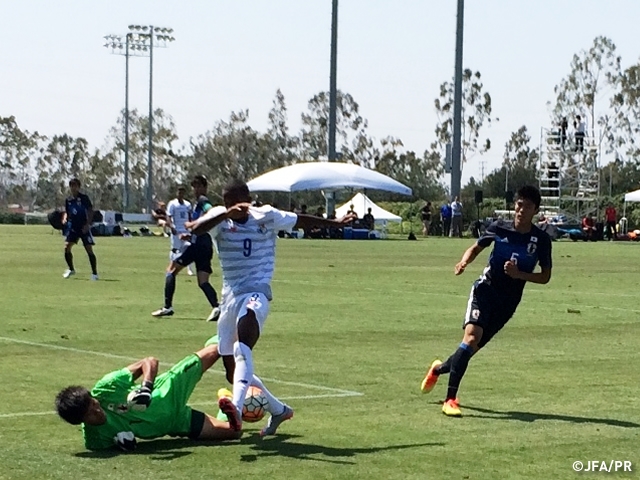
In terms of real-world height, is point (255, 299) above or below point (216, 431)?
above

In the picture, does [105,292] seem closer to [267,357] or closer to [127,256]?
[267,357]

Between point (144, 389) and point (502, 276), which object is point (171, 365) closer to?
point (502, 276)

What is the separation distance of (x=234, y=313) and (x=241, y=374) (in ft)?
1.97

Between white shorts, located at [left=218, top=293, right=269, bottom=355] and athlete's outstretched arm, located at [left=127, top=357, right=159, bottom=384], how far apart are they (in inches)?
29.1

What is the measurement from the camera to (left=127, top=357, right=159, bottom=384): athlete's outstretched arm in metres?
9.68

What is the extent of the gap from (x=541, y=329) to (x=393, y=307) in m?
3.89

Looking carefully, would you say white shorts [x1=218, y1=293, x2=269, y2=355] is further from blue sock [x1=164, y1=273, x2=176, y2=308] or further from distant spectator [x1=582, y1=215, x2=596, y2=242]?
distant spectator [x1=582, y1=215, x2=596, y2=242]

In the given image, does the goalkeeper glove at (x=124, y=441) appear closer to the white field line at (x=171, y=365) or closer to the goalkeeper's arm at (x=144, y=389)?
the goalkeeper's arm at (x=144, y=389)

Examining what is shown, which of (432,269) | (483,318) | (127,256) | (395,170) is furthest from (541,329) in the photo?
(395,170)

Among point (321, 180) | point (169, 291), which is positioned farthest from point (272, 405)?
point (321, 180)

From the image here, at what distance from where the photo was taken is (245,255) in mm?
10383

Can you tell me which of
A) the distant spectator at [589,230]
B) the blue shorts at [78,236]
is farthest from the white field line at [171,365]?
the distant spectator at [589,230]

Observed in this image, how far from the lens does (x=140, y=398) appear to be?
9.52m

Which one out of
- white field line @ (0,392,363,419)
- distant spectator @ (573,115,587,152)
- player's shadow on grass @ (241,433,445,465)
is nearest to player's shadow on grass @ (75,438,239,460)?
player's shadow on grass @ (241,433,445,465)
